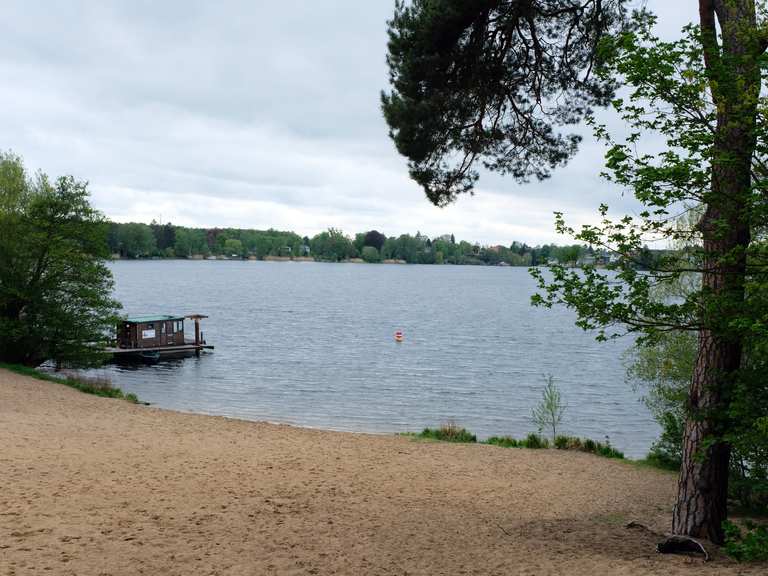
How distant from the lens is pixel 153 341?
43906 mm

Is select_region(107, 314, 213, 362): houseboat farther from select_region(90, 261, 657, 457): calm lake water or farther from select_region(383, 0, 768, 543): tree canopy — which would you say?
select_region(383, 0, 768, 543): tree canopy

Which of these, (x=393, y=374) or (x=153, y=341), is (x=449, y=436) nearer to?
(x=393, y=374)

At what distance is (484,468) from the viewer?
50.1ft

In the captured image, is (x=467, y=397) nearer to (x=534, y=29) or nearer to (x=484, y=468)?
(x=484, y=468)

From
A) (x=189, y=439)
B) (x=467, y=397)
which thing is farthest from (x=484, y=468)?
(x=467, y=397)

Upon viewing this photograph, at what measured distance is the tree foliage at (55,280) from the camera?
28422 mm

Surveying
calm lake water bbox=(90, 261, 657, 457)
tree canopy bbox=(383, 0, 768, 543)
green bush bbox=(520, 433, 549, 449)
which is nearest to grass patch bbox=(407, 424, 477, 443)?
green bush bbox=(520, 433, 549, 449)

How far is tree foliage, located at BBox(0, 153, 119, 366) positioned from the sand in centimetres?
1142

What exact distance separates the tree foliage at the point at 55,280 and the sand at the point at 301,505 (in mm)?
11416

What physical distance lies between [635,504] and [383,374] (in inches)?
1029

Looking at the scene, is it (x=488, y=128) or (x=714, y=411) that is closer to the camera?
(x=714, y=411)

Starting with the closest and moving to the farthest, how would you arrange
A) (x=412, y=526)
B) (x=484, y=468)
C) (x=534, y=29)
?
(x=412, y=526) → (x=534, y=29) → (x=484, y=468)

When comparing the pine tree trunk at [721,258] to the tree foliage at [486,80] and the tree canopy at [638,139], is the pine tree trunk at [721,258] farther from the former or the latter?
the tree foliage at [486,80]

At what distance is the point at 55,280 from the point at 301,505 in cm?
2291
